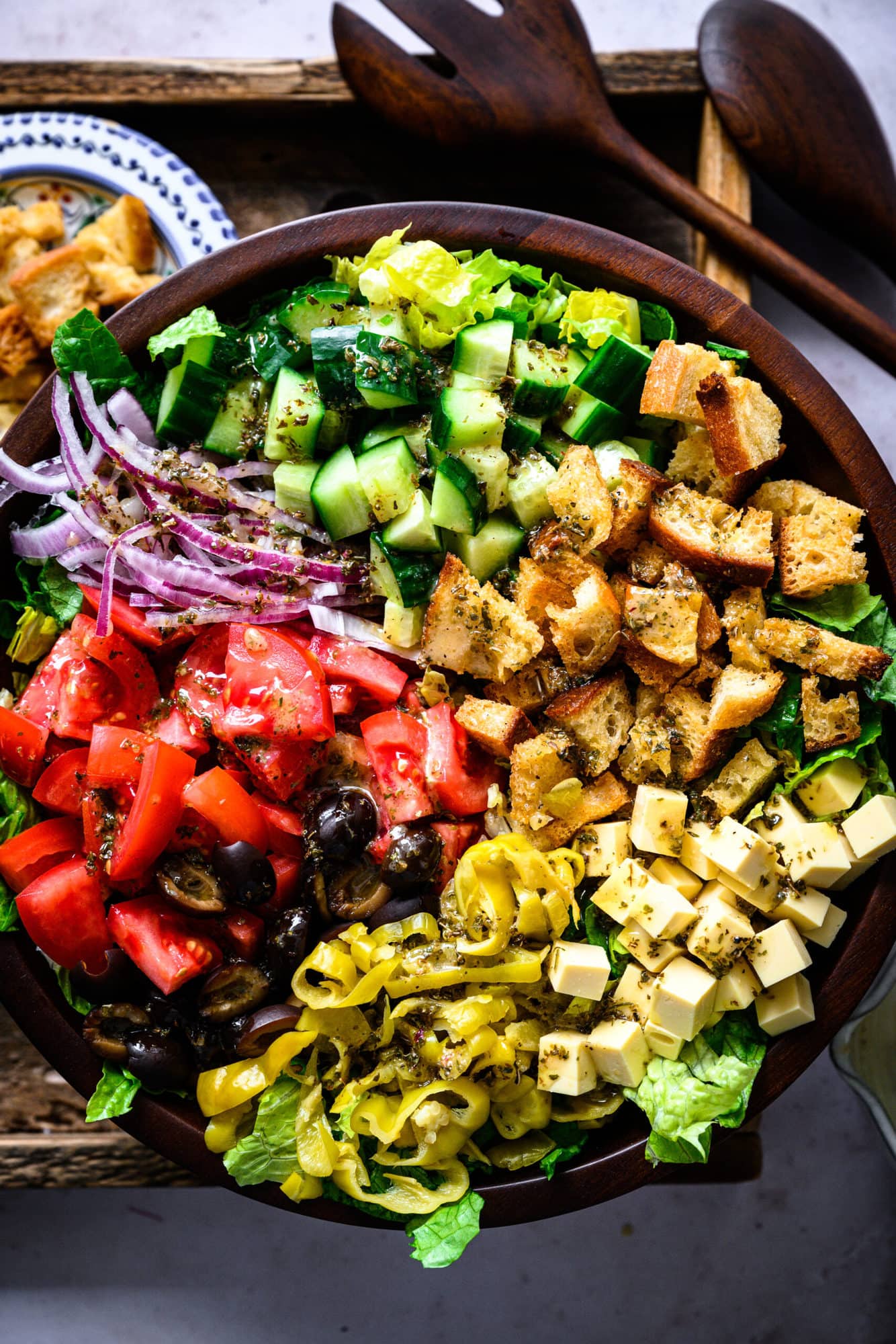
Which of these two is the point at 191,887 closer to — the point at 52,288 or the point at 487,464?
the point at 487,464

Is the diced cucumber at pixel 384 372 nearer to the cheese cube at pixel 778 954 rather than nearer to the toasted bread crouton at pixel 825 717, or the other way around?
the toasted bread crouton at pixel 825 717

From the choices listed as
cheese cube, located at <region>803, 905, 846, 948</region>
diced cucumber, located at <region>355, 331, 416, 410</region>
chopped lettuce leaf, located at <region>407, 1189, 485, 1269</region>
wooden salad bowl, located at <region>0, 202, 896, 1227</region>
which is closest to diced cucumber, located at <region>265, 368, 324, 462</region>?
diced cucumber, located at <region>355, 331, 416, 410</region>

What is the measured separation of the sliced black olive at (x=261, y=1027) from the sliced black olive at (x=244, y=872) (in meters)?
0.24

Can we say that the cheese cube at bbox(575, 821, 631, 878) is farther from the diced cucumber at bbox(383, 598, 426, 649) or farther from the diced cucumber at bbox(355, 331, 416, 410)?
the diced cucumber at bbox(355, 331, 416, 410)

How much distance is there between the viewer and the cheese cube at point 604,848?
2227 millimetres

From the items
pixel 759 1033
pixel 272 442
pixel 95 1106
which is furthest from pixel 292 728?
pixel 759 1033

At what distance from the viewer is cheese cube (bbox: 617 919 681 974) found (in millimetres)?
2176

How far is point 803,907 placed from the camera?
217cm

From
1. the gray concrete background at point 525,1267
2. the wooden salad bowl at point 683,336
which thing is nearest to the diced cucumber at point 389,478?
the wooden salad bowl at point 683,336

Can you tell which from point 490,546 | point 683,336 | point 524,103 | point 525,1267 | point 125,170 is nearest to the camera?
point 490,546

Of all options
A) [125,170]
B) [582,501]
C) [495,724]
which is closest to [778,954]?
[495,724]

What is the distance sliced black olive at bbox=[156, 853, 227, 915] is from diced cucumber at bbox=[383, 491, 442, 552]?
2.82ft

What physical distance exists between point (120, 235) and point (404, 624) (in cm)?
149

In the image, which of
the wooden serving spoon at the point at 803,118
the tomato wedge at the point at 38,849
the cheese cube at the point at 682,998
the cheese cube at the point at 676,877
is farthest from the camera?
the wooden serving spoon at the point at 803,118
